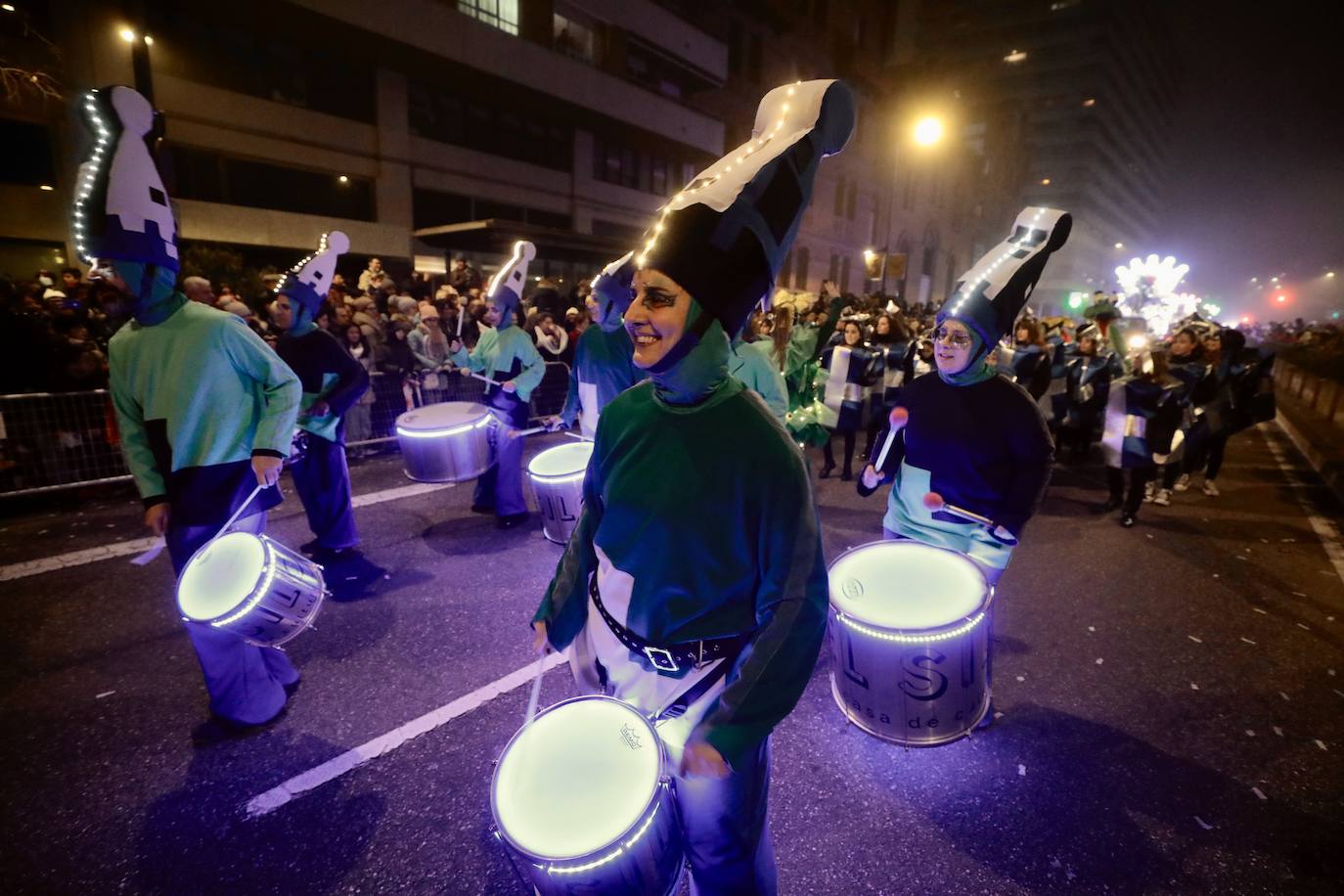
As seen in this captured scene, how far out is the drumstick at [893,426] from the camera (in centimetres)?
349

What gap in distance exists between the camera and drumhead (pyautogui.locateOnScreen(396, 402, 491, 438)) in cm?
533

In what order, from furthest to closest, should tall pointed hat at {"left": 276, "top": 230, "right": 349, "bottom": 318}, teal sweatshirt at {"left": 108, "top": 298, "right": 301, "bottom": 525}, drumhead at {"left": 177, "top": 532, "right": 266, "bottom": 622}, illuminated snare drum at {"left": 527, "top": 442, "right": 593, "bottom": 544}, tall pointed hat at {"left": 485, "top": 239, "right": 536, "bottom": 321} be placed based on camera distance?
tall pointed hat at {"left": 485, "top": 239, "right": 536, "bottom": 321}, tall pointed hat at {"left": 276, "top": 230, "right": 349, "bottom": 318}, illuminated snare drum at {"left": 527, "top": 442, "right": 593, "bottom": 544}, teal sweatshirt at {"left": 108, "top": 298, "right": 301, "bottom": 525}, drumhead at {"left": 177, "top": 532, "right": 266, "bottom": 622}

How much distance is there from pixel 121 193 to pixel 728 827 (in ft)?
12.2

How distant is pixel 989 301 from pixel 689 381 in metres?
2.34

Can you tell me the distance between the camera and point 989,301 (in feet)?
10.5

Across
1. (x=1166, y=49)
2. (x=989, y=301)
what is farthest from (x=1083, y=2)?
(x=989, y=301)

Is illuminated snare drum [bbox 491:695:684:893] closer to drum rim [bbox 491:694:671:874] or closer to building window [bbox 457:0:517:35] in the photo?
drum rim [bbox 491:694:671:874]

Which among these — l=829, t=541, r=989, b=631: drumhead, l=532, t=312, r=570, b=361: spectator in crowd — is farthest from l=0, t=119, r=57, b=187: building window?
l=829, t=541, r=989, b=631: drumhead

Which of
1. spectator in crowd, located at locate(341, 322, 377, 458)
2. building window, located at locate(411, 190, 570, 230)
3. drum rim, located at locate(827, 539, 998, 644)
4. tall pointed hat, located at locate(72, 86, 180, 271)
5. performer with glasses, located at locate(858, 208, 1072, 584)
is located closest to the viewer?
drum rim, located at locate(827, 539, 998, 644)

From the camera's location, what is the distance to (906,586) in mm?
2758

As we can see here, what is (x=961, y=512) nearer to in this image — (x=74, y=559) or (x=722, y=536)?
(x=722, y=536)

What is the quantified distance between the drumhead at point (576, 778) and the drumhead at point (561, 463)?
3002mm

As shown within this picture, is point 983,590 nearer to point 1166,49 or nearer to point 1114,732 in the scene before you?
point 1114,732

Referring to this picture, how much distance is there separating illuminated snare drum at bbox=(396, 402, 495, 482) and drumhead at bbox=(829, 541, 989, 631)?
3732 mm
